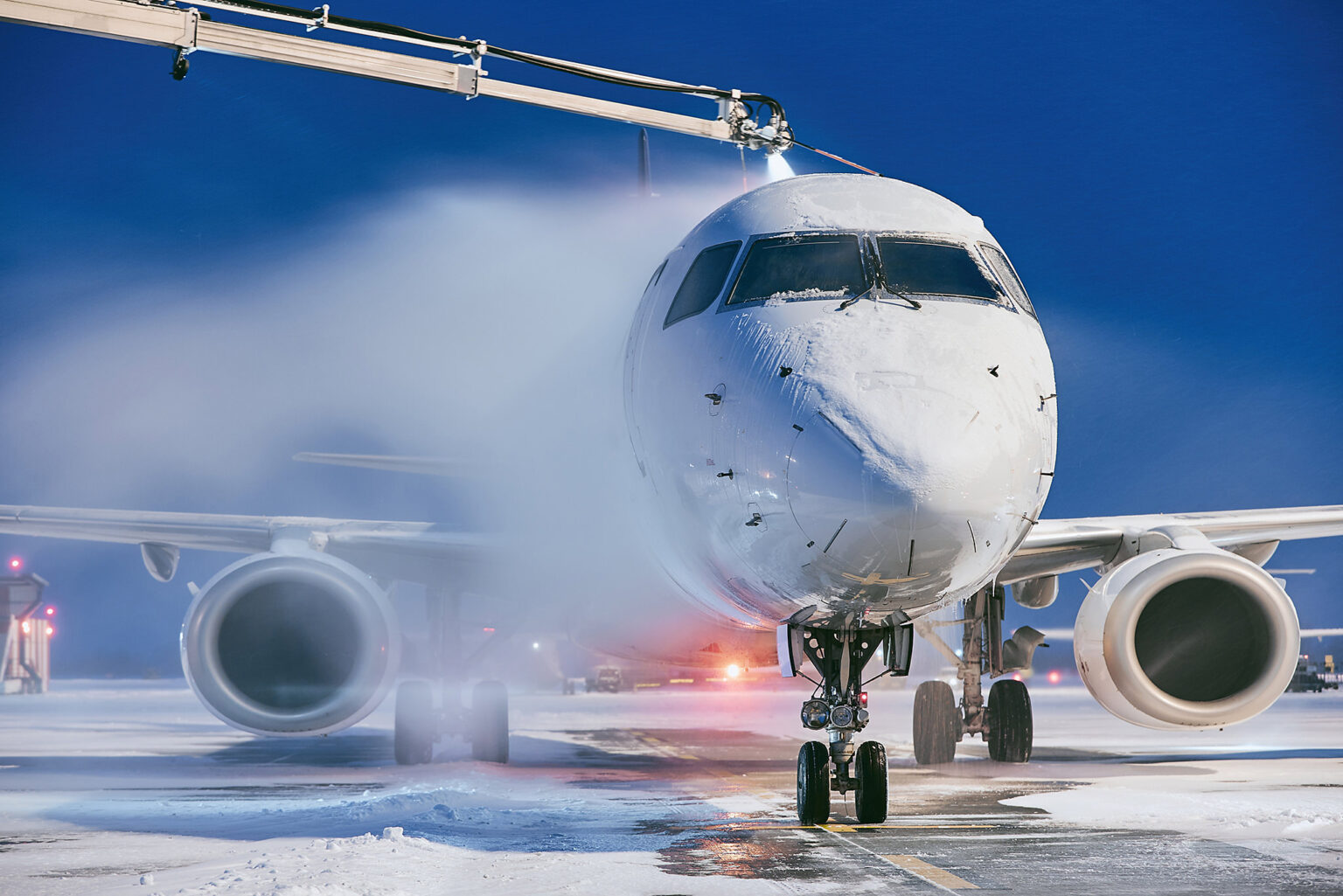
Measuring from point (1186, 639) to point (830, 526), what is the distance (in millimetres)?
5142

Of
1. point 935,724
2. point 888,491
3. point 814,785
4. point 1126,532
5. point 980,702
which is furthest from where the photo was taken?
point 980,702

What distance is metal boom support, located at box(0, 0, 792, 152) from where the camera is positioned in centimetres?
1775

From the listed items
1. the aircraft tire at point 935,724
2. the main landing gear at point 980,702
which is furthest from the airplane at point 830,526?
the aircraft tire at point 935,724

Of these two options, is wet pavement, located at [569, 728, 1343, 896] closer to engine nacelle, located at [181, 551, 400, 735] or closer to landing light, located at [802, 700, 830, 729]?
landing light, located at [802, 700, 830, 729]

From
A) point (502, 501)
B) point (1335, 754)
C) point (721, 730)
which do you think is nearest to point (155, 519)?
point (502, 501)

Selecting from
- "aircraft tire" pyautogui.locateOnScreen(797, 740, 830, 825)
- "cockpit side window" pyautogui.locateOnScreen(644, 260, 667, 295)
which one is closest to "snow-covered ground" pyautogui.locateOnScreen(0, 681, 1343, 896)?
"aircraft tire" pyautogui.locateOnScreen(797, 740, 830, 825)

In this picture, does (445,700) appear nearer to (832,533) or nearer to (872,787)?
(872,787)

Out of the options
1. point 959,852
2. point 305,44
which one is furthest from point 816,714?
point 305,44

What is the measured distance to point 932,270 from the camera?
23.1 ft

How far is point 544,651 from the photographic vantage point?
41625 mm

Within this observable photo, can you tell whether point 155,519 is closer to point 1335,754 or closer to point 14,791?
point 14,791

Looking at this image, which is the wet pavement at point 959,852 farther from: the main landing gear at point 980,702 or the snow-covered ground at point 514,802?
the main landing gear at point 980,702

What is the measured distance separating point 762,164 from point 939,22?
39.2m

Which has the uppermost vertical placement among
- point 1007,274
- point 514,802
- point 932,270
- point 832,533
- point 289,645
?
point 1007,274
